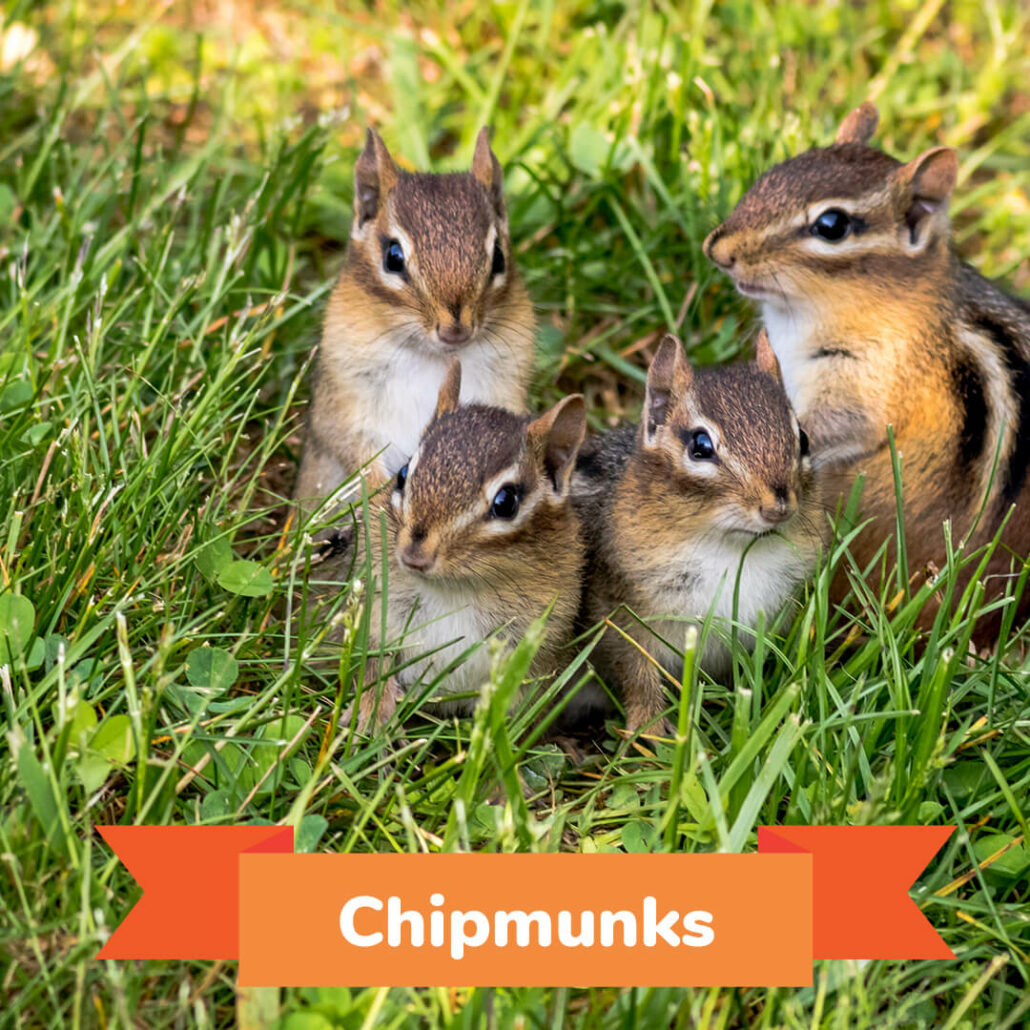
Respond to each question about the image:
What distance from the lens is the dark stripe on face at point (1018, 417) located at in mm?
4387

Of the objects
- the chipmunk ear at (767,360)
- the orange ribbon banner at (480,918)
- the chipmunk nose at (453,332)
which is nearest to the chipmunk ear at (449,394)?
the chipmunk nose at (453,332)

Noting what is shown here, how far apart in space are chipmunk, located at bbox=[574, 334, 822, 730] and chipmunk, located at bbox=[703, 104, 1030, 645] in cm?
56

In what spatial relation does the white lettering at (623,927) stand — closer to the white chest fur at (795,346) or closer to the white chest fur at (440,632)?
the white chest fur at (440,632)

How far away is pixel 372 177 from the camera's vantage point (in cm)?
477

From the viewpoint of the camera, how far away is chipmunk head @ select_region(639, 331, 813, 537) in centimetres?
377

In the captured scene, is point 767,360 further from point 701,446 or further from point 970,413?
point 970,413

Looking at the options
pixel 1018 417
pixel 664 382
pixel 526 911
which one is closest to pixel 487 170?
pixel 664 382

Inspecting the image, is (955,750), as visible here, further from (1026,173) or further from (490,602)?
(1026,173)

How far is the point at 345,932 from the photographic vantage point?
2.86 m

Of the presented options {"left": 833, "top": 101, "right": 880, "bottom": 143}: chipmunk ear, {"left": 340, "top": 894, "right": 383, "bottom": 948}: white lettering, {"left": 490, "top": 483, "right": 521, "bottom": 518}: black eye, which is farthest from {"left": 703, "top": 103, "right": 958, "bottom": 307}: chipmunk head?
Result: {"left": 340, "top": 894, "right": 383, "bottom": 948}: white lettering

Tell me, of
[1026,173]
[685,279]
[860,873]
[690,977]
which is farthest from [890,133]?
[690,977]

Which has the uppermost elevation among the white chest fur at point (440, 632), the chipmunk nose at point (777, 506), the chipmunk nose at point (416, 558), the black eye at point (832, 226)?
the black eye at point (832, 226)

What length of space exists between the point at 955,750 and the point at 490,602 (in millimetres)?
1360

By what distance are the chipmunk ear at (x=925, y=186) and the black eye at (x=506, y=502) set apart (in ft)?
6.09
